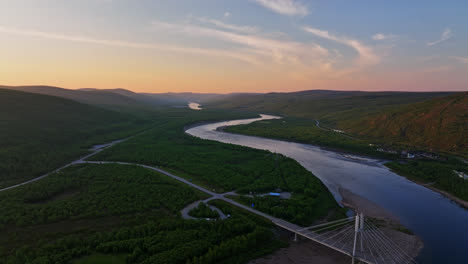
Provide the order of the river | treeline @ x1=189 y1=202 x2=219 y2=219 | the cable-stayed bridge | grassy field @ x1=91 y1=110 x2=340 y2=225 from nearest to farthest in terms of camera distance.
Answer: the cable-stayed bridge < the river < treeline @ x1=189 y1=202 x2=219 y2=219 < grassy field @ x1=91 y1=110 x2=340 y2=225

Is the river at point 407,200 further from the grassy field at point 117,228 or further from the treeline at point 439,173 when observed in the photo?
the grassy field at point 117,228

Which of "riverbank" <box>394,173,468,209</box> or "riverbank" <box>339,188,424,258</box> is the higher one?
"riverbank" <box>394,173,468,209</box>

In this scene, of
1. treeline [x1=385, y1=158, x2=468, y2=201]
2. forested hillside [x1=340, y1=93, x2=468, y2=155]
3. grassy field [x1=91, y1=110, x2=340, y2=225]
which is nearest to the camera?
grassy field [x1=91, y1=110, x2=340, y2=225]

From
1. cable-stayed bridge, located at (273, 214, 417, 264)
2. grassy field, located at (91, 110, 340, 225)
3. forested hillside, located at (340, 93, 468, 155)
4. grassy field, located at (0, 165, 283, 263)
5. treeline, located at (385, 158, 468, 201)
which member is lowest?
grassy field, located at (0, 165, 283, 263)

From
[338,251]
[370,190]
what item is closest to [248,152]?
[370,190]

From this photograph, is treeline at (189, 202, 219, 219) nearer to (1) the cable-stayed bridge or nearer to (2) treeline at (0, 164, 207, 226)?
(2) treeline at (0, 164, 207, 226)

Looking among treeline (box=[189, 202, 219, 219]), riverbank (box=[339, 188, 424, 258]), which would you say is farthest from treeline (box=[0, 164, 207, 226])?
riverbank (box=[339, 188, 424, 258])

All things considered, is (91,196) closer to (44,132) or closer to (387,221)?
(387,221)
